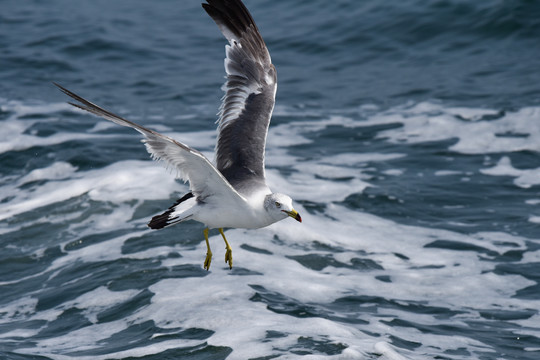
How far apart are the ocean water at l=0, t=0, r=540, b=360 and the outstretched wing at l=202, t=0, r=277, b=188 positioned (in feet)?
5.34

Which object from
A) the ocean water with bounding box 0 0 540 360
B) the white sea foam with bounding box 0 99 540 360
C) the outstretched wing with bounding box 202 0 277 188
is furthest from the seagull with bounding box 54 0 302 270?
the ocean water with bounding box 0 0 540 360

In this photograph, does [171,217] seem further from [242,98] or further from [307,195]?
[307,195]

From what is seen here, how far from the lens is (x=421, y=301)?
32.2 ft

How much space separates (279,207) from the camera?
24.3ft

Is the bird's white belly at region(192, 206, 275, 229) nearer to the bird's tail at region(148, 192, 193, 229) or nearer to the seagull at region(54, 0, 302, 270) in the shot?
the seagull at region(54, 0, 302, 270)

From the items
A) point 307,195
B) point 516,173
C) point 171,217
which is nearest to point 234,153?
point 171,217

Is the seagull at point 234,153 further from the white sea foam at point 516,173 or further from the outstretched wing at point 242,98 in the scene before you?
the white sea foam at point 516,173

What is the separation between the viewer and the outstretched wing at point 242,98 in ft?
28.3

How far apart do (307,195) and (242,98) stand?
3.78m

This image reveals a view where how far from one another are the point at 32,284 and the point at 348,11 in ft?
46.7

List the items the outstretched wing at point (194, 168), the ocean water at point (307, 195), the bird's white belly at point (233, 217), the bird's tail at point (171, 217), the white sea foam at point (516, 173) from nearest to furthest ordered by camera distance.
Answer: the outstretched wing at point (194, 168)
the bird's tail at point (171, 217)
the bird's white belly at point (233, 217)
the ocean water at point (307, 195)
the white sea foam at point (516, 173)

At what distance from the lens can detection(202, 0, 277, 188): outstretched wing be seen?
862 centimetres

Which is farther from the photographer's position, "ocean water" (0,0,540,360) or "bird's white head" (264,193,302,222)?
"ocean water" (0,0,540,360)

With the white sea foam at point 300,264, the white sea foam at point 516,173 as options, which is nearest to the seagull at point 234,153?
the white sea foam at point 300,264
